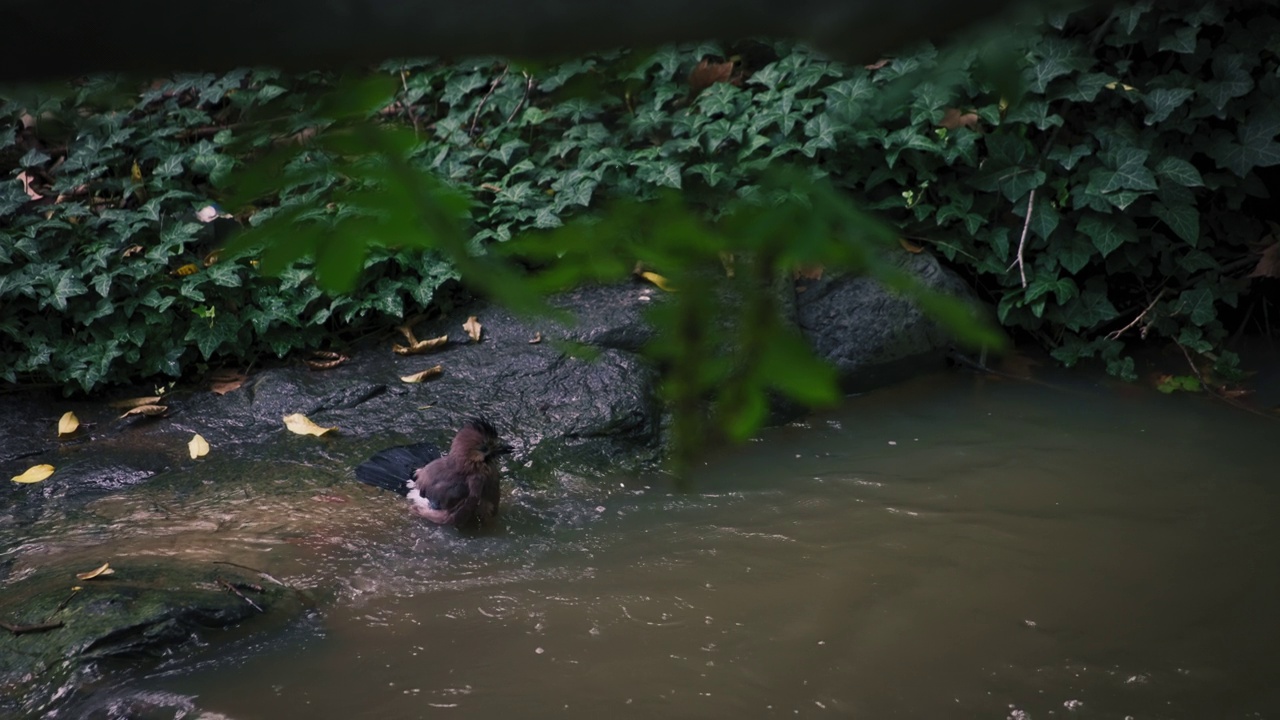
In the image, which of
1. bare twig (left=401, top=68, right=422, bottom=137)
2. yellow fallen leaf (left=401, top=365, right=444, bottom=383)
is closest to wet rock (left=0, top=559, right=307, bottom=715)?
yellow fallen leaf (left=401, top=365, right=444, bottom=383)

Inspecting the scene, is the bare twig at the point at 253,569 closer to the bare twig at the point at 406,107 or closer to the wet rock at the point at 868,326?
the bare twig at the point at 406,107

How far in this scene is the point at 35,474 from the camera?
4.82 metres

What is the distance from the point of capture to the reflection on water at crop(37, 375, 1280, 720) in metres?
3.44

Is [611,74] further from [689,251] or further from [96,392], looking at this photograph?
[96,392]

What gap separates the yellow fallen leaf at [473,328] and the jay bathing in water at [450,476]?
1.18 meters

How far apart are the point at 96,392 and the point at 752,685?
428cm

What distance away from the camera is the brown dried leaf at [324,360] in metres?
5.91

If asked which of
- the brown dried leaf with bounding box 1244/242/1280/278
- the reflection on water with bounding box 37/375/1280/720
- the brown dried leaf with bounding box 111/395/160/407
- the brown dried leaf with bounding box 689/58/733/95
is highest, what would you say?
the brown dried leaf with bounding box 689/58/733/95

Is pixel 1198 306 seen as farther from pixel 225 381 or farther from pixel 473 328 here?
pixel 225 381

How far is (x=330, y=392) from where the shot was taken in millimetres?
5613

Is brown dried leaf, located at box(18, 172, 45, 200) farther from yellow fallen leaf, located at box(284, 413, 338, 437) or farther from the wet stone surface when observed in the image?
yellow fallen leaf, located at box(284, 413, 338, 437)

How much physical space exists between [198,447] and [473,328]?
171 centimetres

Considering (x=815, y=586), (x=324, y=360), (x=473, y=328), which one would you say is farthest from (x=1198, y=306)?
(x=324, y=360)

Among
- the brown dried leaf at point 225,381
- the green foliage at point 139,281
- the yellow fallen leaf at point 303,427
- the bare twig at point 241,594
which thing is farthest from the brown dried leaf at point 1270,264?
the brown dried leaf at point 225,381
